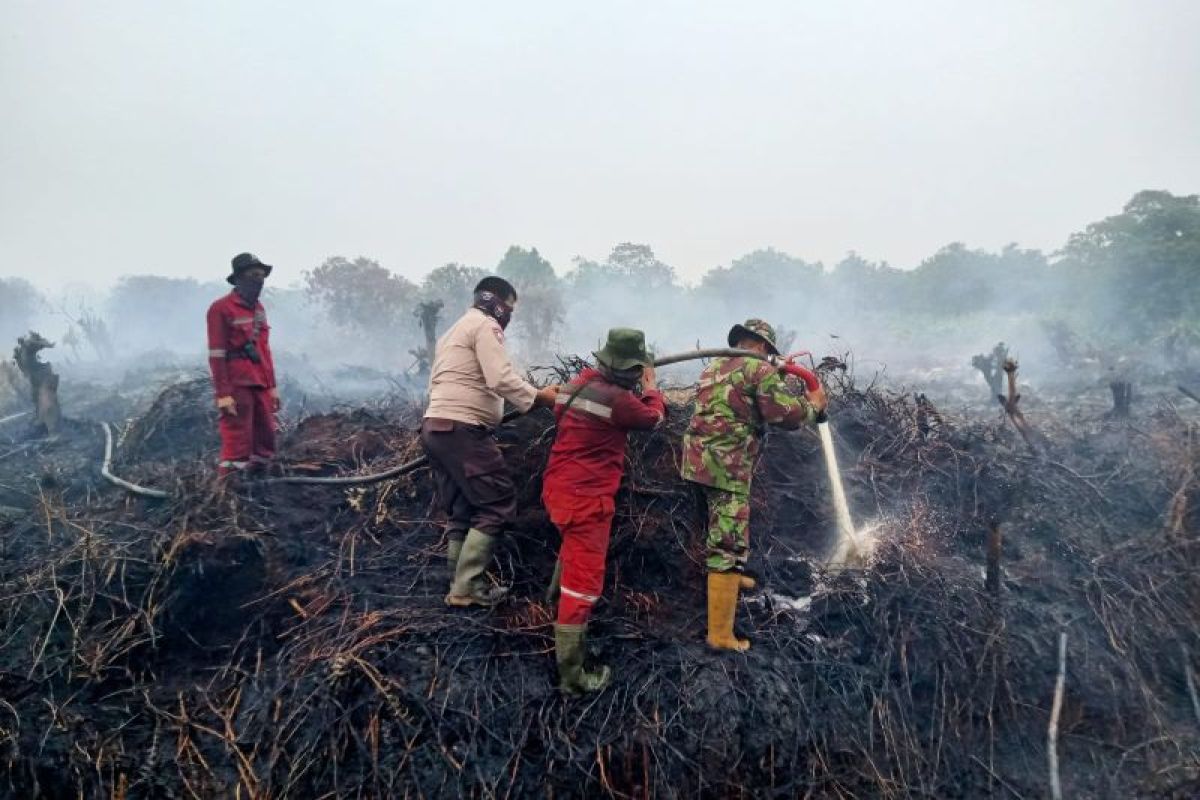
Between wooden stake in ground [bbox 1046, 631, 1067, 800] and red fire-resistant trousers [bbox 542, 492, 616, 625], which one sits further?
wooden stake in ground [bbox 1046, 631, 1067, 800]

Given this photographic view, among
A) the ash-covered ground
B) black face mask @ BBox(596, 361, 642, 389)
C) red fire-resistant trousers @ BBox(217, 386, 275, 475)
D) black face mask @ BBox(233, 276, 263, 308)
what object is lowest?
the ash-covered ground

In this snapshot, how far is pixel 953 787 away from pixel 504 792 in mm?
2417

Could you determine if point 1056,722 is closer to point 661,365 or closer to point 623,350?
point 661,365

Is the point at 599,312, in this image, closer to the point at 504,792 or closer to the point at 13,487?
the point at 13,487

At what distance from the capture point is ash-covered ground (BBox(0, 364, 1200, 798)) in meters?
2.87

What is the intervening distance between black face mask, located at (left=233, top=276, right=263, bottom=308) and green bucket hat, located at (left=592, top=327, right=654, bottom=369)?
3317mm

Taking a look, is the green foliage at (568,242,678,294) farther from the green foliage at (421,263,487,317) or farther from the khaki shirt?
the khaki shirt

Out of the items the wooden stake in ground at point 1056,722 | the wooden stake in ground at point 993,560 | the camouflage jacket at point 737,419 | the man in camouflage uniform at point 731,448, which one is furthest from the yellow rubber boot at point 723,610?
the wooden stake in ground at point 993,560

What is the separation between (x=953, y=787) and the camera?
10.6 ft

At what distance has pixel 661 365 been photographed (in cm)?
404

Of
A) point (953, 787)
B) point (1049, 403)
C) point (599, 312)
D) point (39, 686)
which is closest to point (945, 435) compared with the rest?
point (953, 787)

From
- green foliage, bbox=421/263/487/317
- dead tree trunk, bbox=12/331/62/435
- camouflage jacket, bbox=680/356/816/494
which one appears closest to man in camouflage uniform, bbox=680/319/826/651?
camouflage jacket, bbox=680/356/816/494

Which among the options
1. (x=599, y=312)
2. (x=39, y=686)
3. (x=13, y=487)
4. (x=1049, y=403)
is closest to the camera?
(x=39, y=686)

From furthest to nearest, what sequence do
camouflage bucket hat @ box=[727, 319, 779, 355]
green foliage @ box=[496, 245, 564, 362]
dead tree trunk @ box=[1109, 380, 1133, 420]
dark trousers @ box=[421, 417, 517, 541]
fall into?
green foliage @ box=[496, 245, 564, 362]
dead tree trunk @ box=[1109, 380, 1133, 420]
camouflage bucket hat @ box=[727, 319, 779, 355]
dark trousers @ box=[421, 417, 517, 541]
